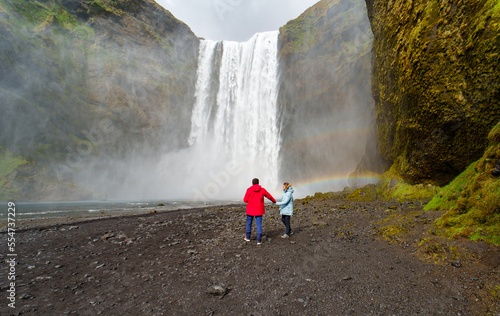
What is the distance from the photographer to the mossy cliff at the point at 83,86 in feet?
121

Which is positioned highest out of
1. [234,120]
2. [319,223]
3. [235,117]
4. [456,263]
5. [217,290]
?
[235,117]

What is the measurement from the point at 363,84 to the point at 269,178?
72.9 ft

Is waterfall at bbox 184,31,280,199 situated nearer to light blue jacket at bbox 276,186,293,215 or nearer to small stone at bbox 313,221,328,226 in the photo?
small stone at bbox 313,221,328,226

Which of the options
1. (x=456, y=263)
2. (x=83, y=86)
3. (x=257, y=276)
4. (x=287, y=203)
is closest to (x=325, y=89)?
(x=287, y=203)

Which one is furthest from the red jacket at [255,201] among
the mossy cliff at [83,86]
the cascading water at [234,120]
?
the mossy cliff at [83,86]

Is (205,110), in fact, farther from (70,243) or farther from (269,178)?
(70,243)

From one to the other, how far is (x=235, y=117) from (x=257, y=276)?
4515 cm

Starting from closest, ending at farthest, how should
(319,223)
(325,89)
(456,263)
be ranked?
(456,263) → (319,223) → (325,89)

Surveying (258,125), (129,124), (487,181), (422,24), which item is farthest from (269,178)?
(487,181)

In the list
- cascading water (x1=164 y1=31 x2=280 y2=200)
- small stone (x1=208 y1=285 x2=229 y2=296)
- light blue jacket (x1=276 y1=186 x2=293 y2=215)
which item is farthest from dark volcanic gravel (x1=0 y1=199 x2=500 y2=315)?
cascading water (x1=164 y1=31 x2=280 y2=200)

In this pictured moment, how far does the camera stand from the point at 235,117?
4872 cm

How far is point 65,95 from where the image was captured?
135 feet

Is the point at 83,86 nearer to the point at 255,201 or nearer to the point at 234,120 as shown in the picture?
the point at 234,120

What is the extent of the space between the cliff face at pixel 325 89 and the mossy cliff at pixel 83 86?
976 inches
